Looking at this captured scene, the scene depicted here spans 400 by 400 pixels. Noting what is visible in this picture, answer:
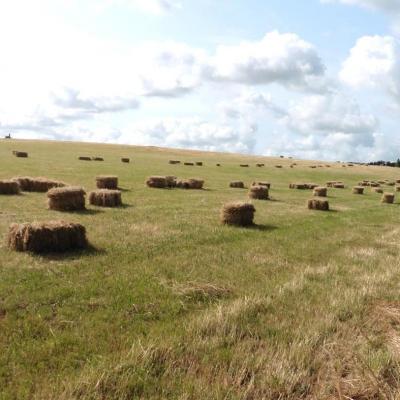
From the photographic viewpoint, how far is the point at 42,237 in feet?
43.6

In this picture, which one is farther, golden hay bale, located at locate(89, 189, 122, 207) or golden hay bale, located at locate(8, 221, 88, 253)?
golden hay bale, located at locate(89, 189, 122, 207)

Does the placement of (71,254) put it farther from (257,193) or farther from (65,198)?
(257,193)

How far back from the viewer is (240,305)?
998cm

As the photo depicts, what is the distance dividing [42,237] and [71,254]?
0.92m

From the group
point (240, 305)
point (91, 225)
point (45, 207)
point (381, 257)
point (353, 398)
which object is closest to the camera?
point (353, 398)

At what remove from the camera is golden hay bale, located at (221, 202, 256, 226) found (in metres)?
20.6

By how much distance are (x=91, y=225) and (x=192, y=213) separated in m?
6.32

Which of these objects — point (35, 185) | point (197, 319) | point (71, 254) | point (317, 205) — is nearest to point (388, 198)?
point (317, 205)

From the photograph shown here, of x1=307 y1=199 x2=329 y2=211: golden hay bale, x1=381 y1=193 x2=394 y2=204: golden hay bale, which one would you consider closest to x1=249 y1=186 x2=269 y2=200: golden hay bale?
x1=307 y1=199 x2=329 y2=211: golden hay bale

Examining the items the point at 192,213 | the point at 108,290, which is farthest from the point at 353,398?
the point at 192,213

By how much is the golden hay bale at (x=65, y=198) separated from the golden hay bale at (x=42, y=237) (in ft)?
25.0

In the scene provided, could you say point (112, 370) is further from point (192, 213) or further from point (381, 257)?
point (192, 213)

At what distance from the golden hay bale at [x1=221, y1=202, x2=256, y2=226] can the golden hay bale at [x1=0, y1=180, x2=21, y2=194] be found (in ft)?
39.8

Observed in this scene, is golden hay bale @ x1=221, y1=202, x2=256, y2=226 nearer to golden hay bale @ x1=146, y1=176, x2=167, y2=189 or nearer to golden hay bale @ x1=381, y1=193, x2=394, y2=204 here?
golden hay bale @ x1=146, y1=176, x2=167, y2=189
